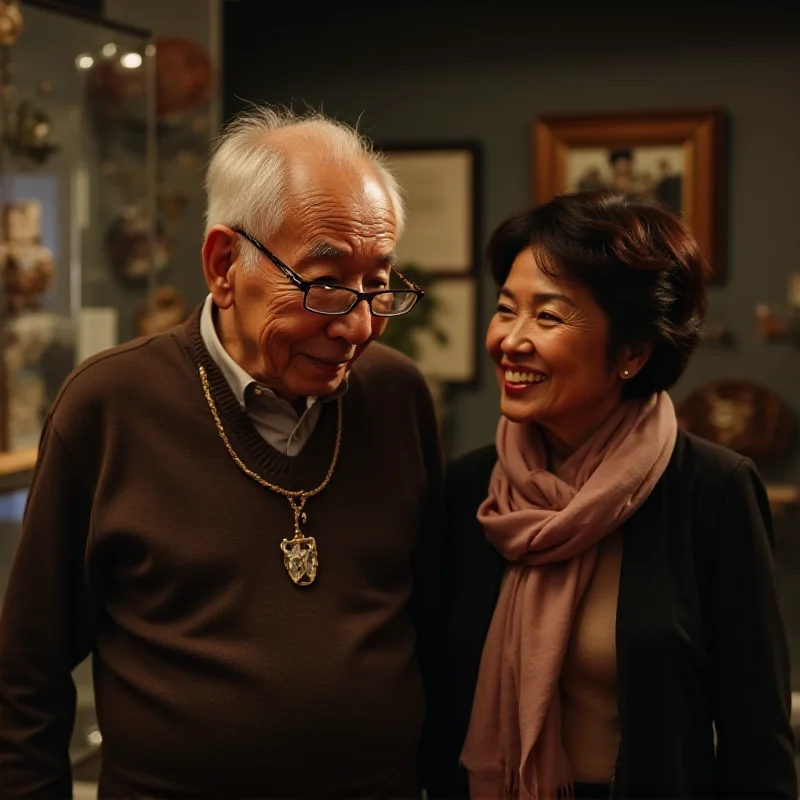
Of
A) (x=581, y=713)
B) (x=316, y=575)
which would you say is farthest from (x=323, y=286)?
(x=581, y=713)

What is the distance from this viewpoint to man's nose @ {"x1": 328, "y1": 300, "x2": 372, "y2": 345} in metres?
1.78

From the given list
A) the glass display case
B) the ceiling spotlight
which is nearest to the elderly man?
the glass display case

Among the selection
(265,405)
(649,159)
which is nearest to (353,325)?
(265,405)

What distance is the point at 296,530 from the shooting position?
1830 millimetres

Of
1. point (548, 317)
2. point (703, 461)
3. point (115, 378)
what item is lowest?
point (703, 461)

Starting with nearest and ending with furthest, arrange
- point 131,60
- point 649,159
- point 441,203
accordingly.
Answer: point 131,60
point 649,159
point 441,203

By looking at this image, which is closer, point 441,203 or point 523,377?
point 523,377

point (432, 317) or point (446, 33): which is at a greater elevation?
point (446, 33)

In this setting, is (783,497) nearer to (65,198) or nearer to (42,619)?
(65,198)

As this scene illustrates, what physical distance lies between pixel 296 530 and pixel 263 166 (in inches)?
21.9

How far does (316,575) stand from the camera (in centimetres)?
182

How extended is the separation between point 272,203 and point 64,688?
815 mm

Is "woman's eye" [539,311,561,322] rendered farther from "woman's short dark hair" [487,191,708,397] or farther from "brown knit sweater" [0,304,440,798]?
"brown knit sweater" [0,304,440,798]

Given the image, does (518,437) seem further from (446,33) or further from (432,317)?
(446,33)
